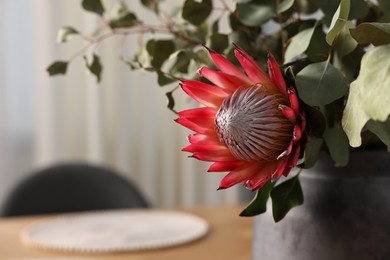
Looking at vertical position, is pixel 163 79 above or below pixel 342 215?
above

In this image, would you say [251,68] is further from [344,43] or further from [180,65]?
[180,65]

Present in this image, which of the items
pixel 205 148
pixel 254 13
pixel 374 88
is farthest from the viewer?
pixel 254 13

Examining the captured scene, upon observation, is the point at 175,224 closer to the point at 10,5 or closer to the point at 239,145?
the point at 239,145

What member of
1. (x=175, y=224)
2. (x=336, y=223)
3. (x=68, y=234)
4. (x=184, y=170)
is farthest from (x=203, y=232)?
(x=184, y=170)

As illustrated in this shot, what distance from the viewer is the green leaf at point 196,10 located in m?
0.62

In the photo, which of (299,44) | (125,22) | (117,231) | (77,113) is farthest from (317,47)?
(77,113)

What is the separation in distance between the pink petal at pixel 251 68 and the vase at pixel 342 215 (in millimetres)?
150

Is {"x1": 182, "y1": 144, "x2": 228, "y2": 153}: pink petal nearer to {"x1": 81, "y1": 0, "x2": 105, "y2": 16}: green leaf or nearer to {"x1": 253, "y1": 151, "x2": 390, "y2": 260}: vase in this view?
{"x1": 253, "y1": 151, "x2": 390, "y2": 260}: vase

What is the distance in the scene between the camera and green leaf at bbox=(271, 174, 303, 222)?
1.76 ft

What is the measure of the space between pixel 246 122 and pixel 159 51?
23 cm

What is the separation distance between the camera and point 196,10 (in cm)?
64

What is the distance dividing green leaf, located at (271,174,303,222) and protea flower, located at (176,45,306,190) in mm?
56

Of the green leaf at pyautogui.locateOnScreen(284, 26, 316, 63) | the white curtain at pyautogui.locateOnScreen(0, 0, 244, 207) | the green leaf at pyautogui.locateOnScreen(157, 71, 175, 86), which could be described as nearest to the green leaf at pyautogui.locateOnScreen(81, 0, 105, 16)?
the green leaf at pyautogui.locateOnScreen(157, 71, 175, 86)

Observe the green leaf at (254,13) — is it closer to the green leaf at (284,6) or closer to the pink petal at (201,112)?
the green leaf at (284,6)
